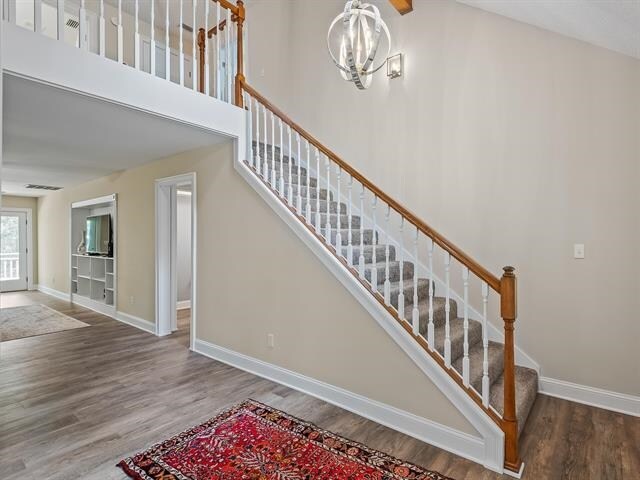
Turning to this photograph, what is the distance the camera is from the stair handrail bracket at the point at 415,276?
208 centimetres

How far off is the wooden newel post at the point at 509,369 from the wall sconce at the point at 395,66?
2628 millimetres

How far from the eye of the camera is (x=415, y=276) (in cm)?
242

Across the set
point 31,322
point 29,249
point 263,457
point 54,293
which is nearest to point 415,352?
point 263,457

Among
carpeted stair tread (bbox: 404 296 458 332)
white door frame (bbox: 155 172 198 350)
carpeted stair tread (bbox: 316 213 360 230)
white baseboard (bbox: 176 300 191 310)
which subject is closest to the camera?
carpeted stair tread (bbox: 404 296 458 332)

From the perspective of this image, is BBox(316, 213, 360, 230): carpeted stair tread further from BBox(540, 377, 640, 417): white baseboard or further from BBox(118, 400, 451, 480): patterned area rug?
BBox(540, 377, 640, 417): white baseboard

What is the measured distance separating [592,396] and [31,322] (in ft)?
23.4

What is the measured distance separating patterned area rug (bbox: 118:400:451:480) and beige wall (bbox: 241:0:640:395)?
71.8 inches

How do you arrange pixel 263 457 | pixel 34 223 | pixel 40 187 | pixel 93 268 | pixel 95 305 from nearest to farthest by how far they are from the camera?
1. pixel 263 457
2. pixel 95 305
3. pixel 93 268
4. pixel 40 187
5. pixel 34 223

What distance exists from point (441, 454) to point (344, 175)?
310 centimetres

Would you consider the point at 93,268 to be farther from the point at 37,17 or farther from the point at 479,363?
the point at 479,363

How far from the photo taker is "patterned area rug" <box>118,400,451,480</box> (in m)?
2.00

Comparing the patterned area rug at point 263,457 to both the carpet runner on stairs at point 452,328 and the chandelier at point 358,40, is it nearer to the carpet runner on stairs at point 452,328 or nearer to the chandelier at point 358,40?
the carpet runner on stairs at point 452,328

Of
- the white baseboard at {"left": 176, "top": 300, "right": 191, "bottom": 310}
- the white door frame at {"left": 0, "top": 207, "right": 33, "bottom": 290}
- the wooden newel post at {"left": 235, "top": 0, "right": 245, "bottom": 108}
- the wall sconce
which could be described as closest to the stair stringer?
the wooden newel post at {"left": 235, "top": 0, "right": 245, "bottom": 108}

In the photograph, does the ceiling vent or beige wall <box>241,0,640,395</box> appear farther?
the ceiling vent
